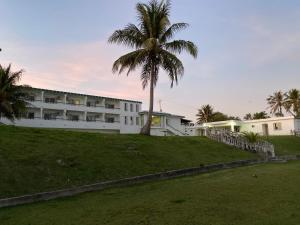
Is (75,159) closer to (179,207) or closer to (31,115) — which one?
(179,207)

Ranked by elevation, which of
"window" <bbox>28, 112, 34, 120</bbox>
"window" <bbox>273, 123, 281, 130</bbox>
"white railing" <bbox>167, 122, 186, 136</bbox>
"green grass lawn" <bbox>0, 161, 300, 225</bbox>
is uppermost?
"window" <bbox>28, 112, 34, 120</bbox>

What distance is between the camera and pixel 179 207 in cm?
1005

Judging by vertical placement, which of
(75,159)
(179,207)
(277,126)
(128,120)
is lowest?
(179,207)

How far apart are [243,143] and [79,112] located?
37.4 metres

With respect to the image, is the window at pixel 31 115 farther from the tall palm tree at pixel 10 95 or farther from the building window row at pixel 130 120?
the building window row at pixel 130 120

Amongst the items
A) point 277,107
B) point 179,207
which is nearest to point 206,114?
point 277,107

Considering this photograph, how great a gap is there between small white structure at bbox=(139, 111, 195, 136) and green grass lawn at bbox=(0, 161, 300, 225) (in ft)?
180

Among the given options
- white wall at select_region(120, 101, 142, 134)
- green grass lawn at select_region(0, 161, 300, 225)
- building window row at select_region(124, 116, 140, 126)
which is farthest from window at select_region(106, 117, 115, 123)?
green grass lawn at select_region(0, 161, 300, 225)

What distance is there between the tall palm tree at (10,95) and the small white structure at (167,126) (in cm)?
3177

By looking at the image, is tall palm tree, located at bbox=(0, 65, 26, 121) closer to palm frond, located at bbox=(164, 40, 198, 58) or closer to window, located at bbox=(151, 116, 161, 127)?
palm frond, located at bbox=(164, 40, 198, 58)

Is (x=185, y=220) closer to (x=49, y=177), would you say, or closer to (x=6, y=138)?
(x=49, y=177)

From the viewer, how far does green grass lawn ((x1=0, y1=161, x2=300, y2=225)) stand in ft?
28.9

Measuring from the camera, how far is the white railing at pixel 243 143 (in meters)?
32.1

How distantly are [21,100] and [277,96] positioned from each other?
68.0m
